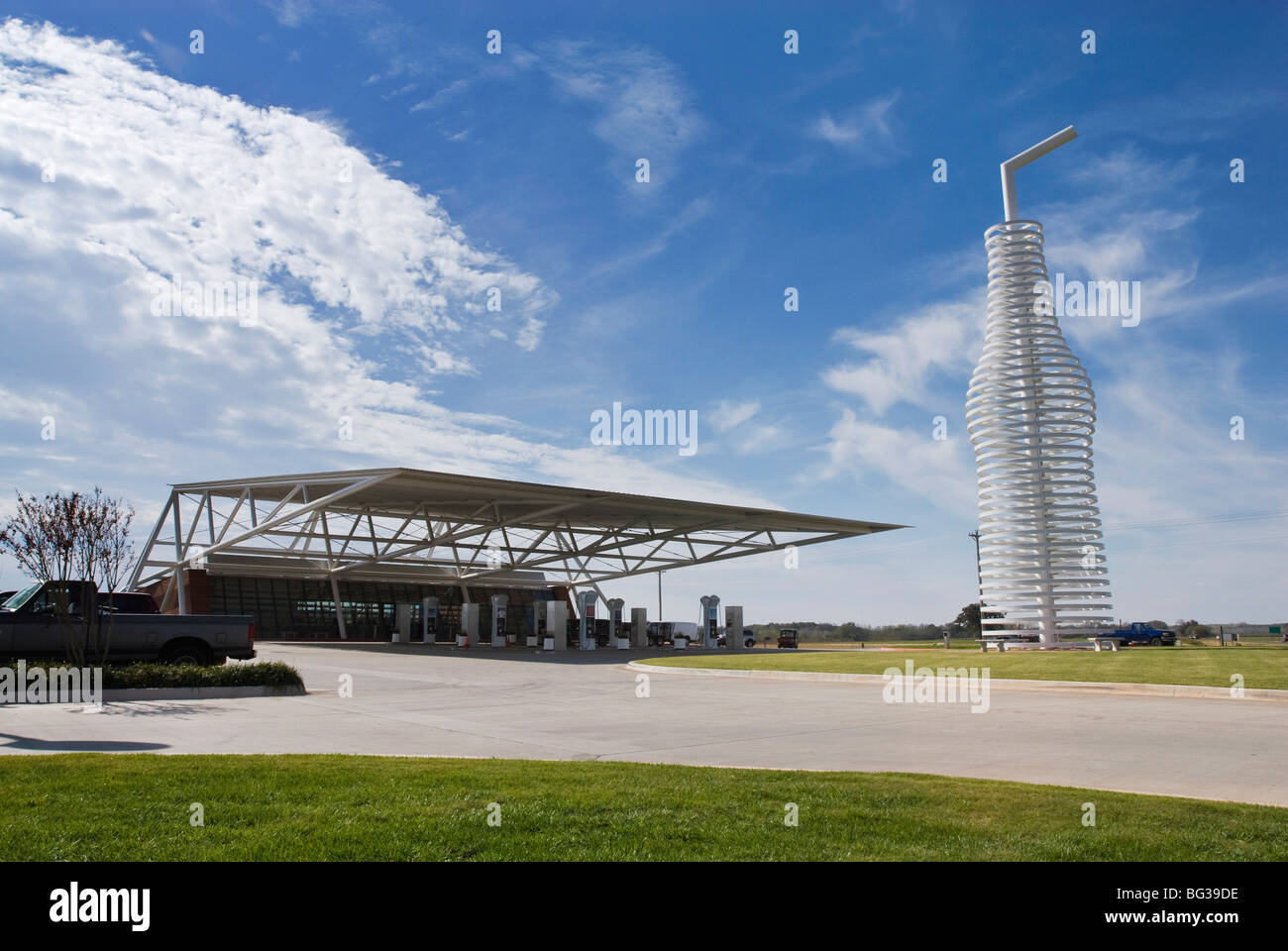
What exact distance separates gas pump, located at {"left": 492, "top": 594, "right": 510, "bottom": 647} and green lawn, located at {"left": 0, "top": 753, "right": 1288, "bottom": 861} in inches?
1791

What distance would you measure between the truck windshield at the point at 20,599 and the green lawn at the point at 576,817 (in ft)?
42.3

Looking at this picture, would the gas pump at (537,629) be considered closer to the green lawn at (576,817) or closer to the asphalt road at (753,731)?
the asphalt road at (753,731)

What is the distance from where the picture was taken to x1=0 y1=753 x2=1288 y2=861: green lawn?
5680 mm

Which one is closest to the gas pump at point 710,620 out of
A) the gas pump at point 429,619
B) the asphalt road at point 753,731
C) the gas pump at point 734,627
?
the gas pump at point 734,627

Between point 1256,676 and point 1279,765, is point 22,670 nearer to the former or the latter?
point 1279,765

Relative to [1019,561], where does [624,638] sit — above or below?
below

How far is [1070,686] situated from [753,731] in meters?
11.6

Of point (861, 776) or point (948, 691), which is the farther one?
point (948, 691)

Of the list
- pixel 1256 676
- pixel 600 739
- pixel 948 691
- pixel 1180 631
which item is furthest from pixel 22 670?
pixel 1180 631

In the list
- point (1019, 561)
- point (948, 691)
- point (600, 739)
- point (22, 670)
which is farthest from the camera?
point (1019, 561)

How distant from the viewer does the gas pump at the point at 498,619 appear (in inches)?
2111
